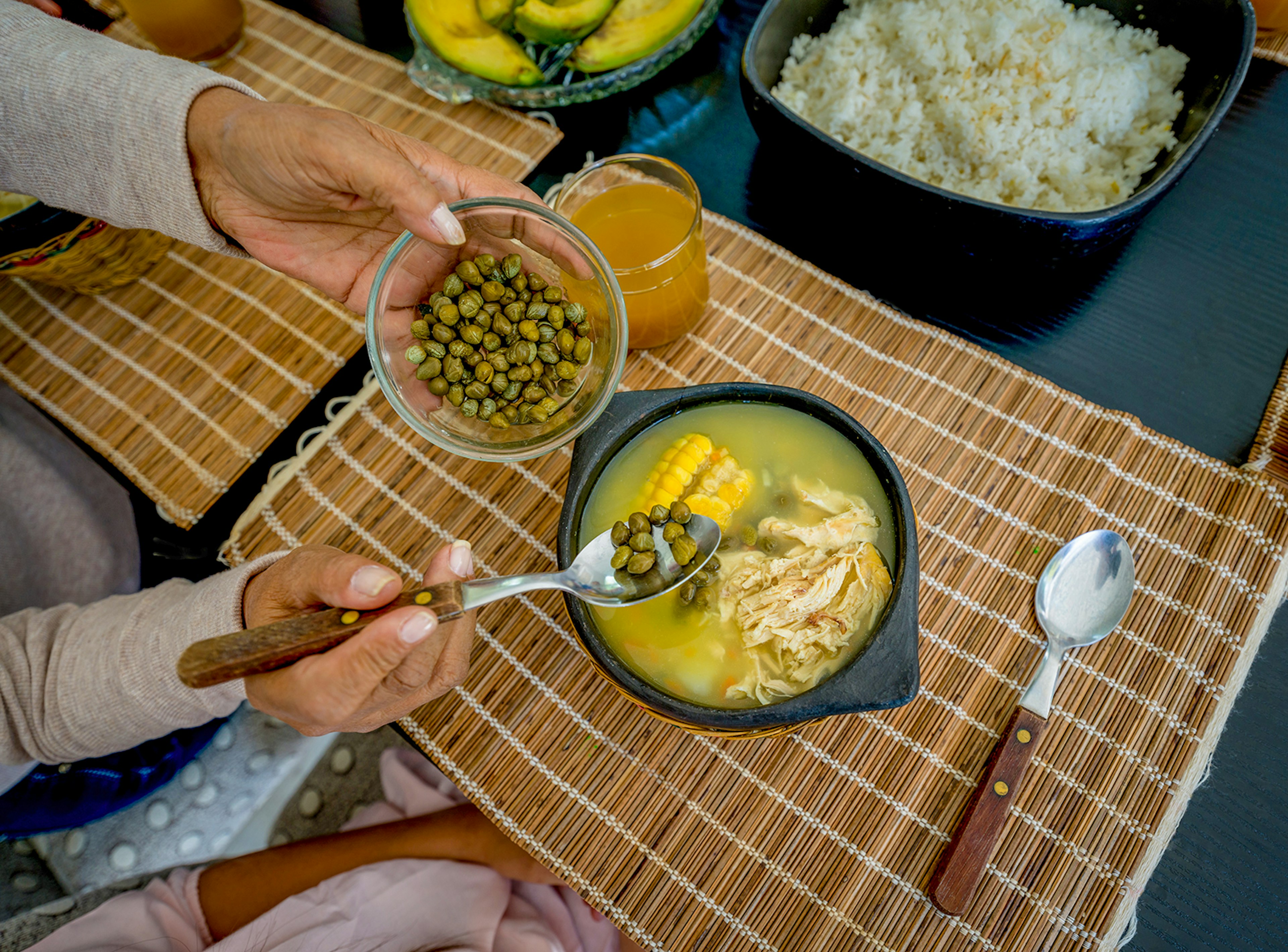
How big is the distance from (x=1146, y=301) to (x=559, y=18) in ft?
4.42

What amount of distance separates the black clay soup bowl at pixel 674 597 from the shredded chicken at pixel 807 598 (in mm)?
44

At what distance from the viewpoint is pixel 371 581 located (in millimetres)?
945

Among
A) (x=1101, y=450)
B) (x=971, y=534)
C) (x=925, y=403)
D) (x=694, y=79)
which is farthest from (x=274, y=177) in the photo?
(x=1101, y=450)

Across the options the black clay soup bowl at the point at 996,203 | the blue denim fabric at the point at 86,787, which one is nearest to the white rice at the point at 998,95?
the black clay soup bowl at the point at 996,203

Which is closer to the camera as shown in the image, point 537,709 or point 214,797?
point 537,709

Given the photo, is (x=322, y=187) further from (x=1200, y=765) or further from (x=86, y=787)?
(x=1200, y=765)

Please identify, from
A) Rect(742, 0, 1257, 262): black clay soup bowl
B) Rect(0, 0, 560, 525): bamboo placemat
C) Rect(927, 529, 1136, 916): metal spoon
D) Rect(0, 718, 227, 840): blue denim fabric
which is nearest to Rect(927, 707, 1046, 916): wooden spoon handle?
Rect(927, 529, 1136, 916): metal spoon

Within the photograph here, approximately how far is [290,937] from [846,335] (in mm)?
1807

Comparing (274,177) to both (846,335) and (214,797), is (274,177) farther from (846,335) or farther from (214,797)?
(214,797)

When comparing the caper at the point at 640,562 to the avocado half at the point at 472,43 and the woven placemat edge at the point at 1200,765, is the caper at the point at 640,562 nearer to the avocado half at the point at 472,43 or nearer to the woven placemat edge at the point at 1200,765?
the woven placemat edge at the point at 1200,765

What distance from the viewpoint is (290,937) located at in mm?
1608

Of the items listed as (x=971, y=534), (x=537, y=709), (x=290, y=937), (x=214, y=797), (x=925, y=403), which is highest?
(x=925, y=403)

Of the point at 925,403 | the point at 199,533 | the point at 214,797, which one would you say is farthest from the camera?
the point at 214,797

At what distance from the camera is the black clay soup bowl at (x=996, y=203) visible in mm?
1184
